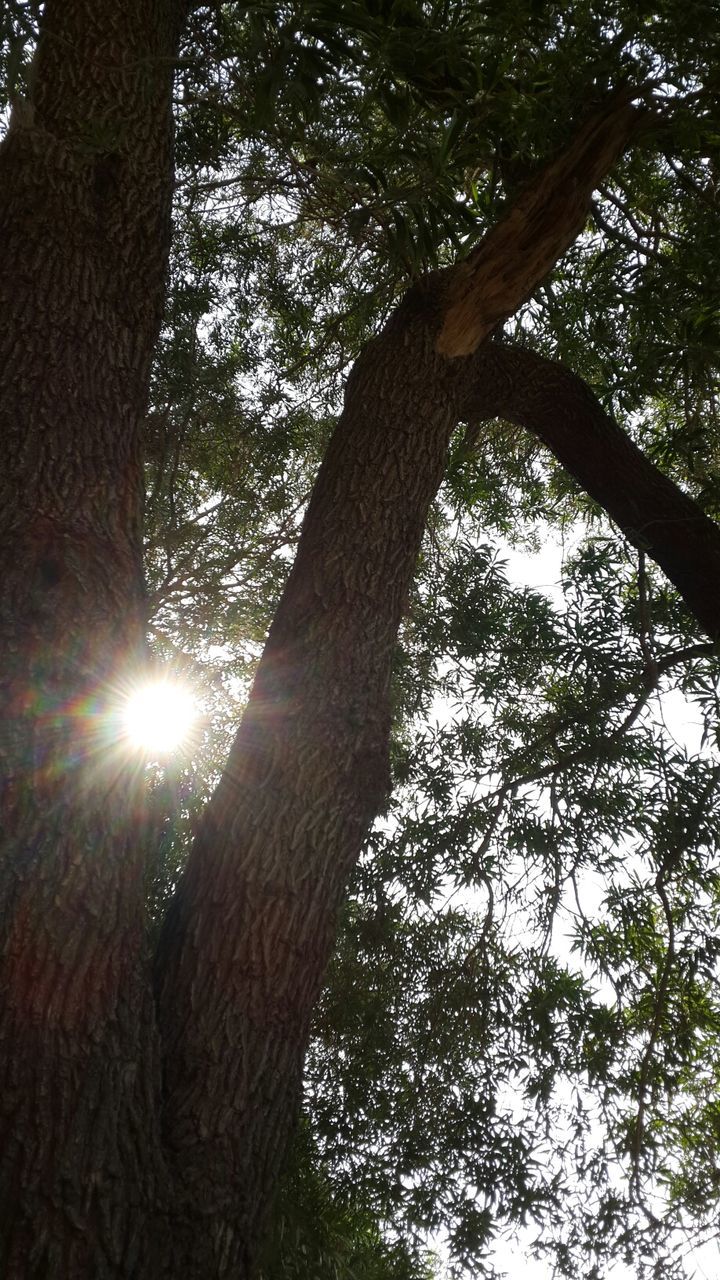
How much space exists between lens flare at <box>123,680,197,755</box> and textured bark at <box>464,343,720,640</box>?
170 cm

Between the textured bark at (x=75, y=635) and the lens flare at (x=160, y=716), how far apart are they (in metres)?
0.10

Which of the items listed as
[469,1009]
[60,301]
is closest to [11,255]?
[60,301]

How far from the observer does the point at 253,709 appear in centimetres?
249

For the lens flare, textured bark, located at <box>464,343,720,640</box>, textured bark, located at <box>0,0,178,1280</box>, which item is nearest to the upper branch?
textured bark, located at <box>464,343,720,640</box>

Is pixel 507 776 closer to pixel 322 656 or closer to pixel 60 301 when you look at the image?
pixel 322 656

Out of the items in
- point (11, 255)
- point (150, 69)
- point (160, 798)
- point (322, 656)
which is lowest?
point (322, 656)

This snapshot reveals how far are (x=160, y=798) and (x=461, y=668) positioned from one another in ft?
5.06

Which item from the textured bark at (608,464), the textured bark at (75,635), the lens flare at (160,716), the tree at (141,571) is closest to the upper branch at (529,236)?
the tree at (141,571)

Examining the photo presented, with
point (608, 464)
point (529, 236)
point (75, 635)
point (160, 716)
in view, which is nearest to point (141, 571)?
point (75, 635)

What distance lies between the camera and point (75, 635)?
2.07 meters

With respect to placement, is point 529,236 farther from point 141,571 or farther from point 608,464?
point 141,571

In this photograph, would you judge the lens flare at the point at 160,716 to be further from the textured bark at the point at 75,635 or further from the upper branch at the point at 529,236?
the upper branch at the point at 529,236

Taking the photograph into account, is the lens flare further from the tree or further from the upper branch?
the upper branch

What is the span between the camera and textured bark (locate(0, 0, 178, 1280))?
1666mm
